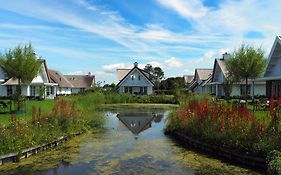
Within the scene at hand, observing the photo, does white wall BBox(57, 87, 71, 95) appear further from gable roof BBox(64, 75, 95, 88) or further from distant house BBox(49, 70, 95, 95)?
gable roof BBox(64, 75, 95, 88)

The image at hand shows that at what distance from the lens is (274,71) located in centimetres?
3397

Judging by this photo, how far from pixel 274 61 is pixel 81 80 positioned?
57295 mm

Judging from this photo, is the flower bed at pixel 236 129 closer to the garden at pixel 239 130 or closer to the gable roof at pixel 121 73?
the garden at pixel 239 130

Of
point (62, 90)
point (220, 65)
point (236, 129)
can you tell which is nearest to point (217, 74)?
point (220, 65)

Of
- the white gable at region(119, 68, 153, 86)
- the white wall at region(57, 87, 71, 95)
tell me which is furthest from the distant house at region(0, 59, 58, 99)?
the white gable at region(119, 68, 153, 86)

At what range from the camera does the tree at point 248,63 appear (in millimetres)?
34531

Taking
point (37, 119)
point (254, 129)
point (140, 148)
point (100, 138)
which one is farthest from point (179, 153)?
point (37, 119)

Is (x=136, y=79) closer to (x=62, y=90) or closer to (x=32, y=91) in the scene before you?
(x=32, y=91)

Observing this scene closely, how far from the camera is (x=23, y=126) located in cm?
1496

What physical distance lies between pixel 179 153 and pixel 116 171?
3831mm

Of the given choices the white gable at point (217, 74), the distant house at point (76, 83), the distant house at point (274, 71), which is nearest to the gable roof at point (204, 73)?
the white gable at point (217, 74)

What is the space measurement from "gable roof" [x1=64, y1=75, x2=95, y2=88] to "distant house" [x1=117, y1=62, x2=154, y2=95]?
68.2 ft

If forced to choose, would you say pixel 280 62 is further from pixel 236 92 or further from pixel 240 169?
pixel 240 169

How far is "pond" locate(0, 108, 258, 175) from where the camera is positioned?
12016 mm
